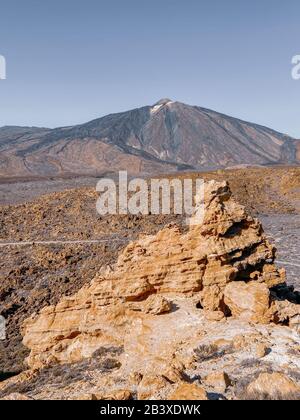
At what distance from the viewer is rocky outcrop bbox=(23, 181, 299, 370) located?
37.6 ft

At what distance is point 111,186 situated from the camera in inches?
2096

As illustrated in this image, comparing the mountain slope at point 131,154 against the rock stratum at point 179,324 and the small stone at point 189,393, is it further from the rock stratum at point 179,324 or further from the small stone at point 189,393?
the small stone at point 189,393

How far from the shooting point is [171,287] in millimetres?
12633

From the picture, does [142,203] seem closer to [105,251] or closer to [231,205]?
[105,251]

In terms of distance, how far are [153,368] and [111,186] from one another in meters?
45.2

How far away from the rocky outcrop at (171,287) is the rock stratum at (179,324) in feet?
0.10

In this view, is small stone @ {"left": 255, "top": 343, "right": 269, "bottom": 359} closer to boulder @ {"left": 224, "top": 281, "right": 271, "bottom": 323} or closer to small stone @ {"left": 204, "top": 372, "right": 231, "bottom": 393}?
small stone @ {"left": 204, "top": 372, "right": 231, "bottom": 393}

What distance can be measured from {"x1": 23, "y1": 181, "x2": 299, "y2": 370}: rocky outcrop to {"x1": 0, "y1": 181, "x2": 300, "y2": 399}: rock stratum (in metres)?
0.03

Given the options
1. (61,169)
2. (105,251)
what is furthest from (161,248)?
(61,169)

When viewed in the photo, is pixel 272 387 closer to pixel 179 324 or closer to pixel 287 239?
pixel 179 324

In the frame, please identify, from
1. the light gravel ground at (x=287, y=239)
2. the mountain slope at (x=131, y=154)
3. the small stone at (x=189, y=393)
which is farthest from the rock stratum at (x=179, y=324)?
the mountain slope at (x=131, y=154)

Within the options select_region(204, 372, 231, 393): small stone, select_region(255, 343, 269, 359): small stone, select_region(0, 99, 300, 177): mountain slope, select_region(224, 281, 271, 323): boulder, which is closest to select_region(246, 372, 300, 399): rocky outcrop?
select_region(204, 372, 231, 393): small stone

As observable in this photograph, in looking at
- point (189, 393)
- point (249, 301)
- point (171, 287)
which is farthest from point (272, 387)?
point (171, 287)

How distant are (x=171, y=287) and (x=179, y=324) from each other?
76.5 inches
